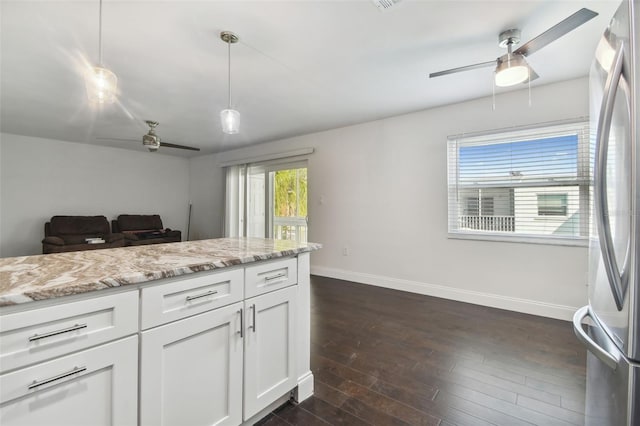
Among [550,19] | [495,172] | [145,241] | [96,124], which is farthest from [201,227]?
[550,19]

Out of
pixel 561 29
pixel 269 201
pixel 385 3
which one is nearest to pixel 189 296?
pixel 385 3

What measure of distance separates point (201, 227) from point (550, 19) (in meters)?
6.89

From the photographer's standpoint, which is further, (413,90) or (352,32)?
(413,90)

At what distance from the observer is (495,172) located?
328 cm

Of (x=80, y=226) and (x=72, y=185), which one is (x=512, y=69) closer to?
(x=80, y=226)

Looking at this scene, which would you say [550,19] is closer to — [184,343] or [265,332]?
[265,332]

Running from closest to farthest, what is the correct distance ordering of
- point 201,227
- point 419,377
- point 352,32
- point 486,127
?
point 419,377 < point 352,32 < point 486,127 < point 201,227

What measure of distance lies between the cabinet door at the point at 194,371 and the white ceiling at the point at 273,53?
191 cm

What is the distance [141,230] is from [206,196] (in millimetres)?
1532

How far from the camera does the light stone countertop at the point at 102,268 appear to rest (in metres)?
0.82

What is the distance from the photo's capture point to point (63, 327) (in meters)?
0.83

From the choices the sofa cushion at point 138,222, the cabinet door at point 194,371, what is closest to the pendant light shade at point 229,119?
the cabinet door at point 194,371

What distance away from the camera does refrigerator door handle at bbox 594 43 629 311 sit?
86 centimetres

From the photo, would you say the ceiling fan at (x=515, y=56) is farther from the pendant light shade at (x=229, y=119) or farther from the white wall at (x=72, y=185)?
the white wall at (x=72, y=185)
